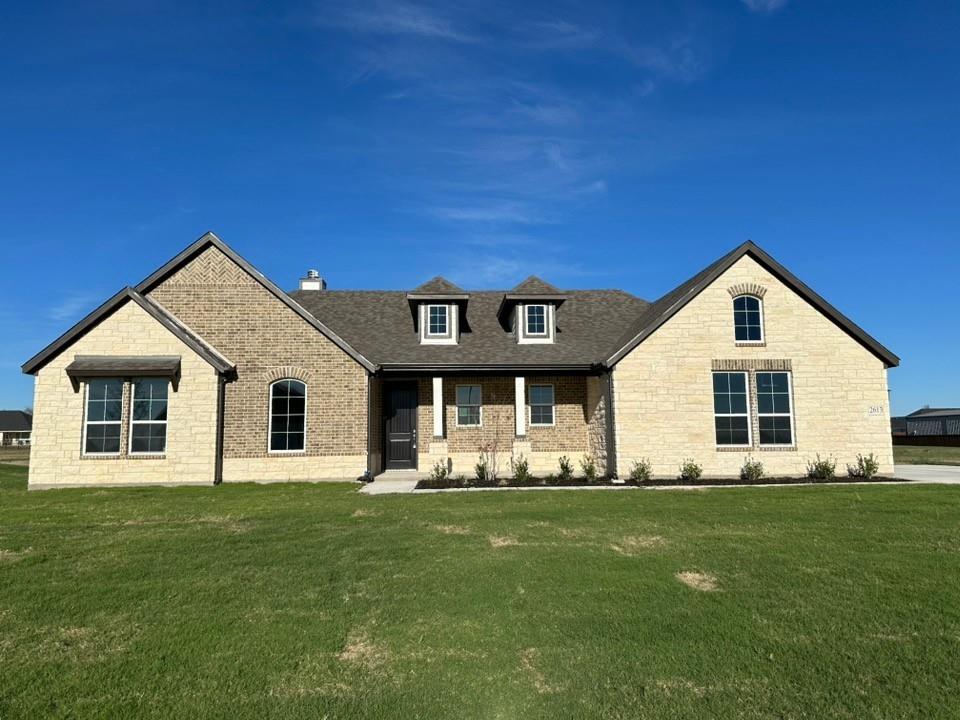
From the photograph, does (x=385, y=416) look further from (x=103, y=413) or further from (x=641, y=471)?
(x=641, y=471)

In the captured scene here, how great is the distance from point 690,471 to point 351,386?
31.5 ft

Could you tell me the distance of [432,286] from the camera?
19.3 meters

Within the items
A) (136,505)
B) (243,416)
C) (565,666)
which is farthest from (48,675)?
(243,416)

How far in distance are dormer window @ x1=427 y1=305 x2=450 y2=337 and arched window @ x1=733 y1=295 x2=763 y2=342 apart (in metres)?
8.91

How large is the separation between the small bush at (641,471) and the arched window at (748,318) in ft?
14.8

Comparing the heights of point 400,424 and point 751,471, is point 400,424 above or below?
above

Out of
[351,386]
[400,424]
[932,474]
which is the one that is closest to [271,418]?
[351,386]

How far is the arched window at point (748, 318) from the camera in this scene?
16359 mm

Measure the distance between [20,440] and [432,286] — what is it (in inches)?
3230

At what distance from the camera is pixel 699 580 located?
634 centimetres

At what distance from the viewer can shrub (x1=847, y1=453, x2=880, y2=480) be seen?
15680mm

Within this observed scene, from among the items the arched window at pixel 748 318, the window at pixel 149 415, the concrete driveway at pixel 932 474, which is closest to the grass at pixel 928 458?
the concrete driveway at pixel 932 474

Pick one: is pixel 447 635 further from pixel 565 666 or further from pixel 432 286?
pixel 432 286

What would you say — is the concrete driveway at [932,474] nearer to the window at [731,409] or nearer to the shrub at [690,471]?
the window at [731,409]
